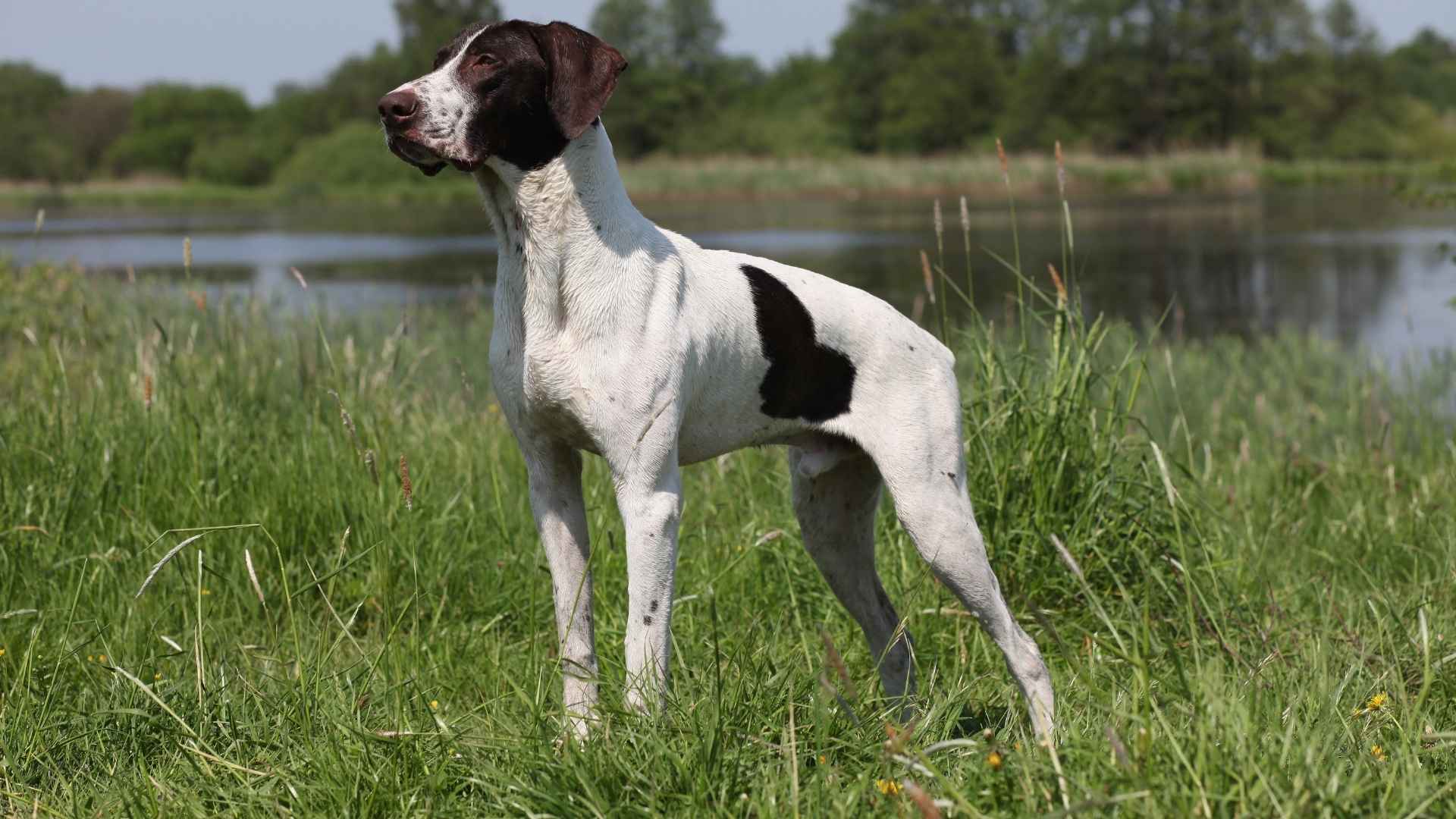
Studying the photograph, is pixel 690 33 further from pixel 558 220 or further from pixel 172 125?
pixel 558 220

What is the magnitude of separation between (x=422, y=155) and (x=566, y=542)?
3.35ft

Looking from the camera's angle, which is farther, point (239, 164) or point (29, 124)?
point (239, 164)

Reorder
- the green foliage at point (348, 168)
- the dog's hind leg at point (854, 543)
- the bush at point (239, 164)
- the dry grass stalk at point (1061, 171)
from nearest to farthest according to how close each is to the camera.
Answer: the dog's hind leg at point (854, 543) < the dry grass stalk at point (1061, 171) < the green foliage at point (348, 168) < the bush at point (239, 164)

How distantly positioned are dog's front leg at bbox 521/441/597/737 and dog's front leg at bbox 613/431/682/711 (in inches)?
7.4

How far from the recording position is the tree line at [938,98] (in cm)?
6244

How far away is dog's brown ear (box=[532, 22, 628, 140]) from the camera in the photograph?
9.64ft

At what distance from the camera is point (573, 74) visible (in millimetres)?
2939

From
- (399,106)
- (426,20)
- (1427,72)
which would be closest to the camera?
(399,106)

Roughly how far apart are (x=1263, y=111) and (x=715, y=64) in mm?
31287

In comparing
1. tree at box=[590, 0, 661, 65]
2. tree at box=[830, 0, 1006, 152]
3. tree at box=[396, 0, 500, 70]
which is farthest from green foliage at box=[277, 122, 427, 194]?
tree at box=[830, 0, 1006, 152]

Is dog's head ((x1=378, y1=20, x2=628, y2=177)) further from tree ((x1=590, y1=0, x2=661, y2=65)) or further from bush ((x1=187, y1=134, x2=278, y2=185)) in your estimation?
tree ((x1=590, y1=0, x2=661, y2=65))

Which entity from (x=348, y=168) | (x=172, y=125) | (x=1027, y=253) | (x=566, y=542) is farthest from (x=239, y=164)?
(x=566, y=542)

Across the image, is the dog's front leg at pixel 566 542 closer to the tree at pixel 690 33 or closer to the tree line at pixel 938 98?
the tree line at pixel 938 98

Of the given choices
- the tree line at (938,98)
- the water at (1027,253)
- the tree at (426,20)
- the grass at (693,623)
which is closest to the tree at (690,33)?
the tree line at (938,98)
